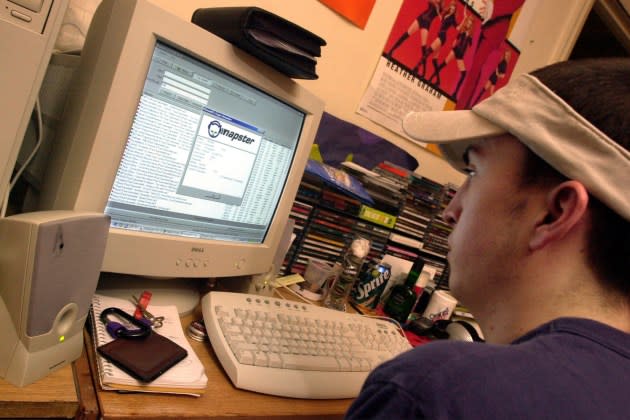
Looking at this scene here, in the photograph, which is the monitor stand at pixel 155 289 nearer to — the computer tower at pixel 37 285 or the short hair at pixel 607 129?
the computer tower at pixel 37 285

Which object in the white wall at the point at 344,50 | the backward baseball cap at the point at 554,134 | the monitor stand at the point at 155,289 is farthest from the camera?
the white wall at the point at 344,50

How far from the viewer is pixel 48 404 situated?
1.48ft

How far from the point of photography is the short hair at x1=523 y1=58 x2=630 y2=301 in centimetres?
46

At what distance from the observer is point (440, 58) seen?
1.50 metres

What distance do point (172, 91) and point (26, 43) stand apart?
7.6 inches

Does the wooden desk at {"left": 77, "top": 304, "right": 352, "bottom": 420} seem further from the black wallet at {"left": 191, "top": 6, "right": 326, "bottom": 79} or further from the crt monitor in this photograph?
the black wallet at {"left": 191, "top": 6, "right": 326, "bottom": 79}

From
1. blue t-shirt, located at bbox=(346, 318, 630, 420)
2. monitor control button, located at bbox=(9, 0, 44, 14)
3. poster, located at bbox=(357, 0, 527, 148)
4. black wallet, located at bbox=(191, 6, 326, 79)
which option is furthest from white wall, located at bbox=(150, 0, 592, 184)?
blue t-shirt, located at bbox=(346, 318, 630, 420)

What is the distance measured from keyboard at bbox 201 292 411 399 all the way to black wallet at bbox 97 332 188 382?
0.27 ft

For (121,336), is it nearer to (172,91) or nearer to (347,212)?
(172,91)

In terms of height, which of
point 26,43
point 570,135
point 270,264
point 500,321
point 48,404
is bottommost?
point 48,404

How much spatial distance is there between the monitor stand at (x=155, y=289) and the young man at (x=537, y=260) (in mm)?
445

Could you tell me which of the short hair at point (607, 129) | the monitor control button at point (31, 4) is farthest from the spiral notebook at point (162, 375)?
the short hair at point (607, 129)

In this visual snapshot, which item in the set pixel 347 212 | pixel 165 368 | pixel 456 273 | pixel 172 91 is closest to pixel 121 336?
pixel 165 368

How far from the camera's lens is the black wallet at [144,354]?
1.72 feet
